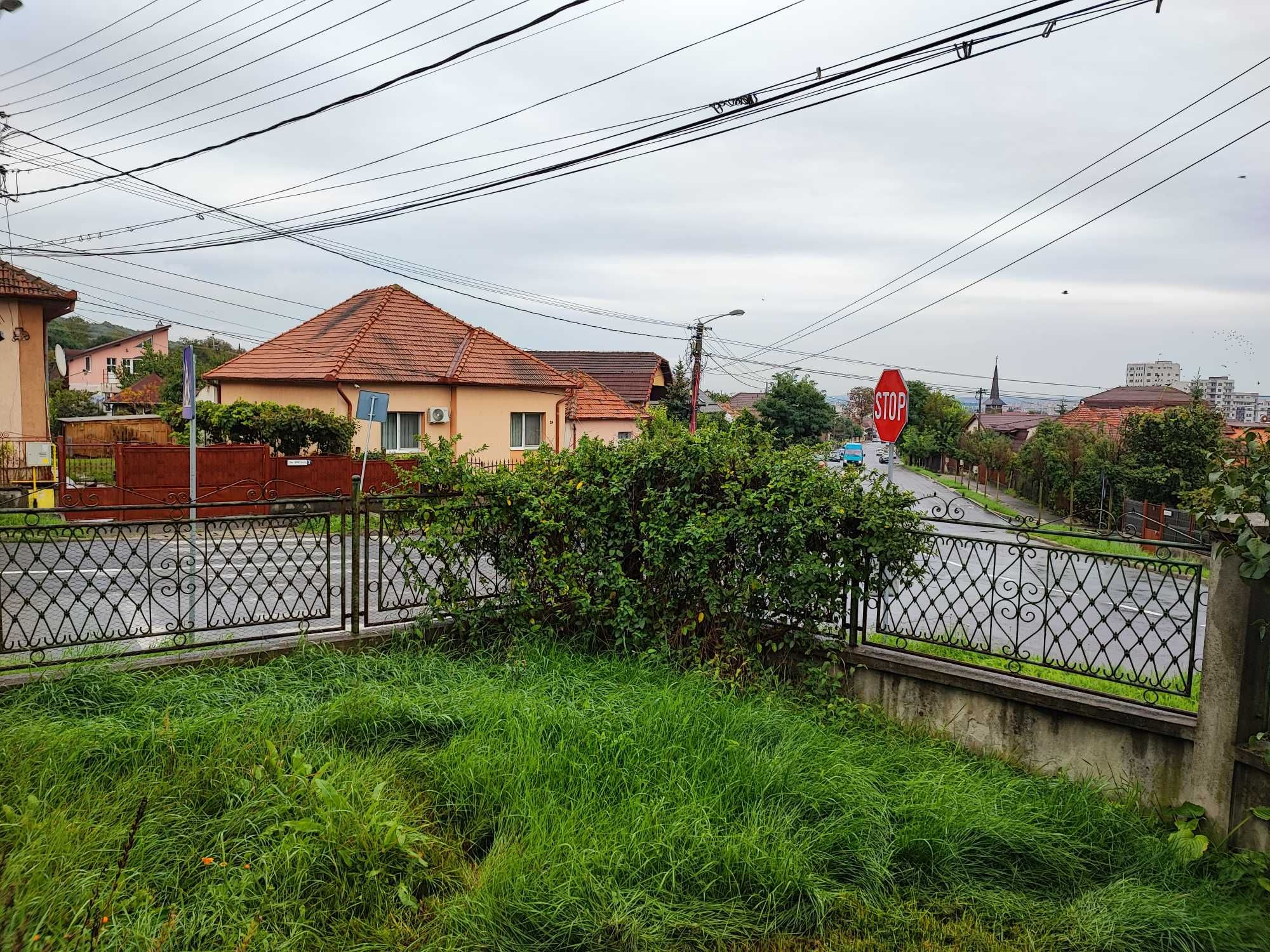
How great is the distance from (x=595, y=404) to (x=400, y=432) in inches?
496

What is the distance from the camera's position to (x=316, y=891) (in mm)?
3271

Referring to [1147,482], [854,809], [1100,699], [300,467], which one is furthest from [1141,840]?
[1147,482]

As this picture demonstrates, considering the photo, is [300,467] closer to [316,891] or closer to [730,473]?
[730,473]

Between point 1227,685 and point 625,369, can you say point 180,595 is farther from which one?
point 625,369

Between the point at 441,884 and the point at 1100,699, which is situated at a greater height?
the point at 1100,699

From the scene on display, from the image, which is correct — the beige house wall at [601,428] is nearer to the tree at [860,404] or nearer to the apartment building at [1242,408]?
the apartment building at [1242,408]

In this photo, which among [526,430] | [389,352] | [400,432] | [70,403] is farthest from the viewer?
[70,403]

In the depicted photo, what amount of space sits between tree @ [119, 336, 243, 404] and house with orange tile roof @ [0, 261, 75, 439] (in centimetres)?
2154

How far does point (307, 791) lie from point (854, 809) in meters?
2.52

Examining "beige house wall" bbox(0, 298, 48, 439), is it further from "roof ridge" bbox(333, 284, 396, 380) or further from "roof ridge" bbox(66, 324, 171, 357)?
"roof ridge" bbox(66, 324, 171, 357)

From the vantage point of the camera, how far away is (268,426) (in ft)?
63.7

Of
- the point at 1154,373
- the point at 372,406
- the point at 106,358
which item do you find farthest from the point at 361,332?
the point at 1154,373

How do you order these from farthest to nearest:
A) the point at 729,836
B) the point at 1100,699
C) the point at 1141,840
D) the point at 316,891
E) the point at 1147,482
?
the point at 1147,482 < the point at 1100,699 < the point at 1141,840 < the point at 729,836 < the point at 316,891

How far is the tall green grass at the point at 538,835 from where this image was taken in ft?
10.4
